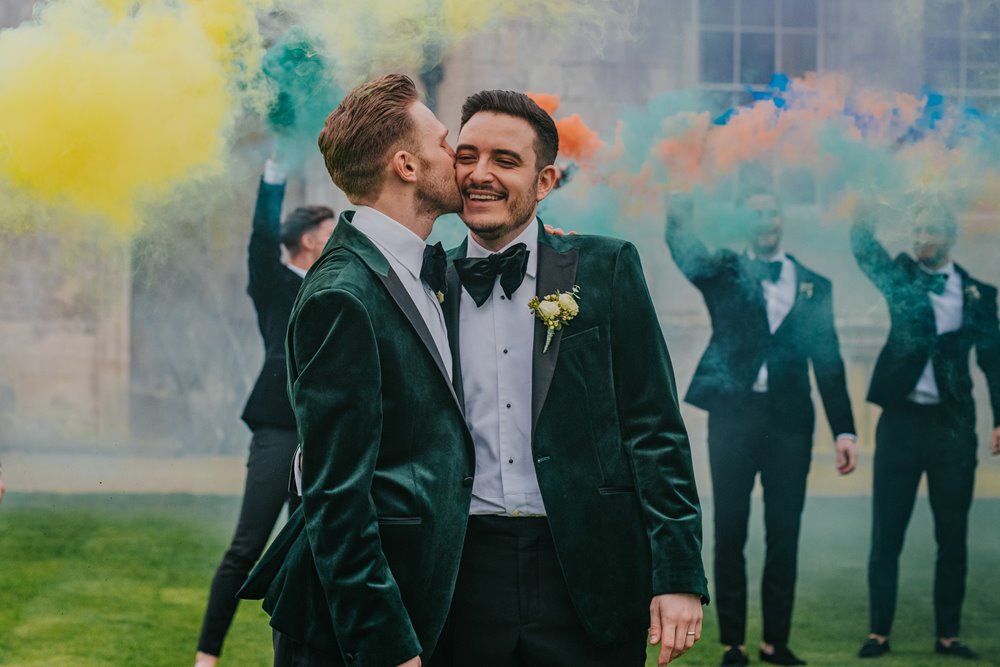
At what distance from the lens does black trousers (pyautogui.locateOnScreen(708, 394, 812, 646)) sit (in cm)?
505

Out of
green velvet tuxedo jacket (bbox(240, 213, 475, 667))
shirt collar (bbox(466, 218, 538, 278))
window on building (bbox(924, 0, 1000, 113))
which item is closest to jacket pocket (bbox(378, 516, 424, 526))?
green velvet tuxedo jacket (bbox(240, 213, 475, 667))

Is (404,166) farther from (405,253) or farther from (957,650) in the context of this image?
Answer: (957,650)

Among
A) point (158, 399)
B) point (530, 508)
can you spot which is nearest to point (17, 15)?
point (158, 399)

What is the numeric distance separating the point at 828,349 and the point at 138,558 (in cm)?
318

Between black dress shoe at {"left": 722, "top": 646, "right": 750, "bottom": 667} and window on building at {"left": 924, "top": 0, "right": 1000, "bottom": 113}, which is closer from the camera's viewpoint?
black dress shoe at {"left": 722, "top": 646, "right": 750, "bottom": 667}

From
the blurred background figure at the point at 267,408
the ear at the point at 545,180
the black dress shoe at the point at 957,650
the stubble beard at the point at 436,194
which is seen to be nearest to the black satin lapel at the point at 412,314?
the stubble beard at the point at 436,194

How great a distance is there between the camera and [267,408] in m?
4.66

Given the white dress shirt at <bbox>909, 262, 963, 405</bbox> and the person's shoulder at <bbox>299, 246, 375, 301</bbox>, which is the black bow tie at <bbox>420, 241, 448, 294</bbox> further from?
the white dress shirt at <bbox>909, 262, 963, 405</bbox>

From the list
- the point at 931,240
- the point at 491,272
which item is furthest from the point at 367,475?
the point at 931,240

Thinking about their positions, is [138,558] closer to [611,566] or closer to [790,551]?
[790,551]

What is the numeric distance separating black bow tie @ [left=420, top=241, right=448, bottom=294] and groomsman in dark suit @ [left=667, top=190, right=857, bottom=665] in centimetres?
278

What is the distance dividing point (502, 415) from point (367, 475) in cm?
43

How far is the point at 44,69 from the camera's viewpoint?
4.70m

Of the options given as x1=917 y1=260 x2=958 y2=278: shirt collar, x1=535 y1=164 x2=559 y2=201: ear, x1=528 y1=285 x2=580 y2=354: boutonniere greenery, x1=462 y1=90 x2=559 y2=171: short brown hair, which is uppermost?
x1=462 y1=90 x2=559 y2=171: short brown hair
